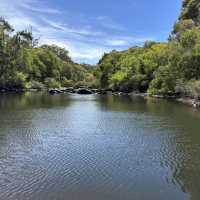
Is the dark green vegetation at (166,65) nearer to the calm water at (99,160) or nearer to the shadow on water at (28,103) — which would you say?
the shadow on water at (28,103)

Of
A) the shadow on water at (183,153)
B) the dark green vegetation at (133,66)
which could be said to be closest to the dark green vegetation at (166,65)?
the dark green vegetation at (133,66)

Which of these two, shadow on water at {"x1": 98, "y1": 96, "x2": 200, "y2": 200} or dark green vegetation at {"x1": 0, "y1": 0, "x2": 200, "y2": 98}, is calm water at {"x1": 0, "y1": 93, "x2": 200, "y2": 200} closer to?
shadow on water at {"x1": 98, "y1": 96, "x2": 200, "y2": 200}

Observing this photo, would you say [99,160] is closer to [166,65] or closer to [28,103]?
[28,103]

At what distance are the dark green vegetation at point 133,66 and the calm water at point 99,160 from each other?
118 ft

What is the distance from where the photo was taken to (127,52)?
154 meters

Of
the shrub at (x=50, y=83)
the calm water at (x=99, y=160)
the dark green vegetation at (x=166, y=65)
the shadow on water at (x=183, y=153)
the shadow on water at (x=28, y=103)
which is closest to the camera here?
the calm water at (x=99, y=160)

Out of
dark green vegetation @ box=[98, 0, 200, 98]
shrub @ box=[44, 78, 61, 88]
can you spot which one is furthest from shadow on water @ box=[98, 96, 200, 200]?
shrub @ box=[44, 78, 61, 88]

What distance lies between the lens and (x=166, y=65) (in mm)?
92812

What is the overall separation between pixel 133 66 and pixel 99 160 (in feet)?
336

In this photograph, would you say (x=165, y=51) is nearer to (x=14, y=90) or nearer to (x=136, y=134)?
(x=14, y=90)

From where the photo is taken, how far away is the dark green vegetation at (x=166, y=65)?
79.1 m

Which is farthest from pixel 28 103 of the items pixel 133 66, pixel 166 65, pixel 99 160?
pixel 133 66

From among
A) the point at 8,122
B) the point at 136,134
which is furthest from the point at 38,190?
the point at 8,122

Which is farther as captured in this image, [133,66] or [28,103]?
[133,66]
